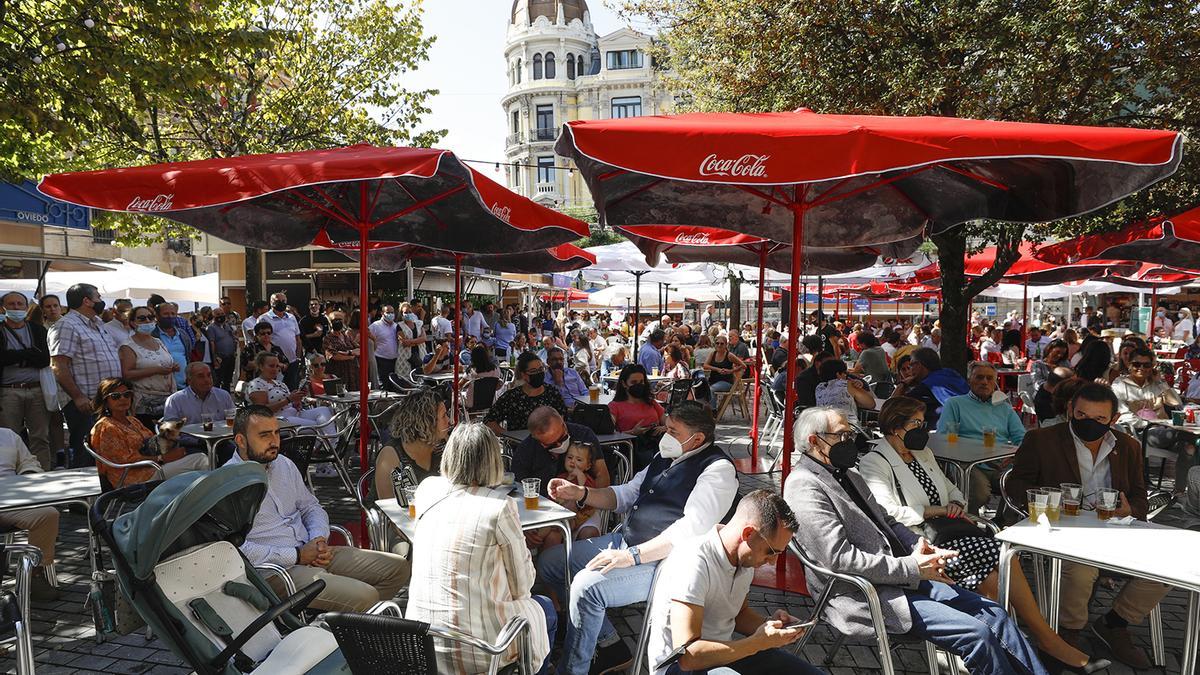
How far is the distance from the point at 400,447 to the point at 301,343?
8057mm

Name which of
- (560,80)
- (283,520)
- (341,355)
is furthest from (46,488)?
(560,80)

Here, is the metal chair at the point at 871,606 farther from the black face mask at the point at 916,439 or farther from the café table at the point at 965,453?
the café table at the point at 965,453

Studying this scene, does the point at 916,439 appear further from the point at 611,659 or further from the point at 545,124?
the point at 545,124

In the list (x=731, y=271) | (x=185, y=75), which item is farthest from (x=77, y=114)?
(x=731, y=271)

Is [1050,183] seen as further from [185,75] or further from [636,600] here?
[185,75]

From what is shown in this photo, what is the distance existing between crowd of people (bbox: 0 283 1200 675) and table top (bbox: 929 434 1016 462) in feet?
0.84

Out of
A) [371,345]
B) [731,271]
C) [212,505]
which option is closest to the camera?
[212,505]

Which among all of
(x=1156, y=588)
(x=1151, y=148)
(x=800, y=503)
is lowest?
(x=1156, y=588)

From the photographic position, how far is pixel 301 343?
12.0m

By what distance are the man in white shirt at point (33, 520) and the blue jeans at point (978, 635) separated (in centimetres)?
478

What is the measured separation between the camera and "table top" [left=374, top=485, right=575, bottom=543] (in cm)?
395

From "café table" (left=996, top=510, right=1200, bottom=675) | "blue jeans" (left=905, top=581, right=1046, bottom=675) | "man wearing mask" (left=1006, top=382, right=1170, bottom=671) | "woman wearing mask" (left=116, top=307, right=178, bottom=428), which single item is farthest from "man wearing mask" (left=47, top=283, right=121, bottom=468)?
"man wearing mask" (left=1006, top=382, right=1170, bottom=671)

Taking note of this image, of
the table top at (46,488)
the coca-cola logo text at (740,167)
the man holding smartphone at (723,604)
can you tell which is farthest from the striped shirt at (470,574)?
the table top at (46,488)

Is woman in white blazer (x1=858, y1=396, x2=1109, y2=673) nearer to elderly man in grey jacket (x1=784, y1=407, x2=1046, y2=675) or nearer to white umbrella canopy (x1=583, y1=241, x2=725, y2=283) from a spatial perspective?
elderly man in grey jacket (x1=784, y1=407, x2=1046, y2=675)
